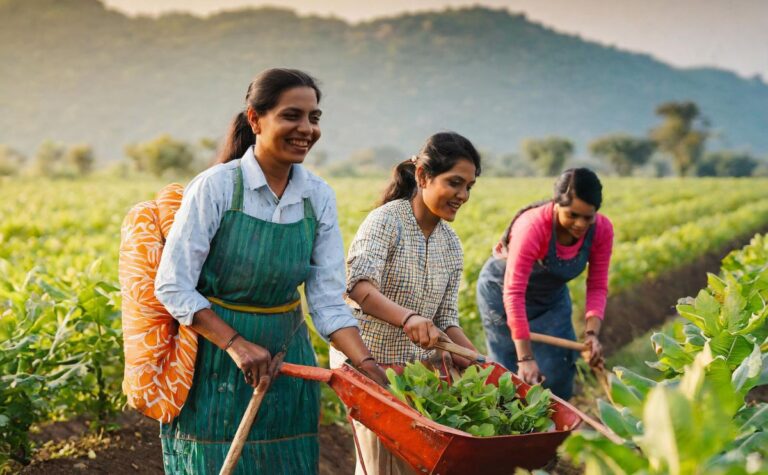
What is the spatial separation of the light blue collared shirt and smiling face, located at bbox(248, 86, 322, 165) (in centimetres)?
8

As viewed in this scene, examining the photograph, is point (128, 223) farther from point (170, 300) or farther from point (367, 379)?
point (367, 379)

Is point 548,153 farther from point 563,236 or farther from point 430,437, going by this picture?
point 430,437

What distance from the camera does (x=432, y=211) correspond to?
3.14 metres

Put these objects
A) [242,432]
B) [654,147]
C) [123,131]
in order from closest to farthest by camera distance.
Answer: [242,432]
[654,147]
[123,131]

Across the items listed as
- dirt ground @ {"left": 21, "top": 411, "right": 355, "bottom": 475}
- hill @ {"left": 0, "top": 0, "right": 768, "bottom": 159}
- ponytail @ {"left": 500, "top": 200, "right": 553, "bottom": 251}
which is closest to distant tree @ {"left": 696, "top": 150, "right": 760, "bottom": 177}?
hill @ {"left": 0, "top": 0, "right": 768, "bottom": 159}

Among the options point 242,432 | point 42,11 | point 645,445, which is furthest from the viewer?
point 42,11

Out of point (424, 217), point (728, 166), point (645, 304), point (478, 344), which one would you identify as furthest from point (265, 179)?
point (728, 166)

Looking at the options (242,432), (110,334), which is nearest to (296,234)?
(242,432)

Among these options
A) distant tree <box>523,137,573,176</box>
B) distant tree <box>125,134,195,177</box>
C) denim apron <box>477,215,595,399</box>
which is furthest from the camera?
distant tree <box>523,137,573,176</box>

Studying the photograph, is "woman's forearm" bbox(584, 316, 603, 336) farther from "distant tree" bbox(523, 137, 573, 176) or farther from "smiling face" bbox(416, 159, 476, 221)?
"distant tree" bbox(523, 137, 573, 176)

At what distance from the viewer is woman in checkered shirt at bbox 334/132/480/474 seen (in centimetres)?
301

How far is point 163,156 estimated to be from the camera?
75.5m

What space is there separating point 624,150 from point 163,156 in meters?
54.6

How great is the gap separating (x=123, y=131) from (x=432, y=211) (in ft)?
524
